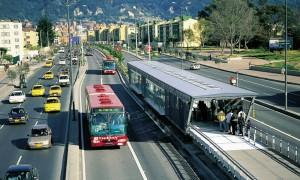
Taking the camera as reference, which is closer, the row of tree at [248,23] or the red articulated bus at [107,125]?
the red articulated bus at [107,125]

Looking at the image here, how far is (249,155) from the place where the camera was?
73.9ft

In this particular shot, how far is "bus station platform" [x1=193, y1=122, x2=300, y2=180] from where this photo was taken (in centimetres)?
1980

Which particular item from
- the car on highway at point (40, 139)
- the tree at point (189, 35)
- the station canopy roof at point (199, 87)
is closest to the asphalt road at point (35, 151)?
the car on highway at point (40, 139)

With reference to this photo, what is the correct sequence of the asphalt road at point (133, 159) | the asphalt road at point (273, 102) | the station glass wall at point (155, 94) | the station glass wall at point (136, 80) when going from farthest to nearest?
1. the station glass wall at point (136, 80)
2. the station glass wall at point (155, 94)
3. the asphalt road at point (273, 102)
4. the asphalt road at point (133, 159)

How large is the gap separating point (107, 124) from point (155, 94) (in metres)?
11.5

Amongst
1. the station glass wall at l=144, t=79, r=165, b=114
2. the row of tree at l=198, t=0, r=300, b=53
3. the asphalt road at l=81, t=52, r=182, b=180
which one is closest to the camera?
the asphalt road at l=81, t=52, r=182, b=180

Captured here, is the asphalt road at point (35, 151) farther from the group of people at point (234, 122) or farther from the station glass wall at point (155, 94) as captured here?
the group of people at point (234, 122)

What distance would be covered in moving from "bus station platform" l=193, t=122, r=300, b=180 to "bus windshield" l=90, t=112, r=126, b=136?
13.5 ft

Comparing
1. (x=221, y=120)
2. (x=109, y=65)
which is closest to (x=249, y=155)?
(x=221, y=120)

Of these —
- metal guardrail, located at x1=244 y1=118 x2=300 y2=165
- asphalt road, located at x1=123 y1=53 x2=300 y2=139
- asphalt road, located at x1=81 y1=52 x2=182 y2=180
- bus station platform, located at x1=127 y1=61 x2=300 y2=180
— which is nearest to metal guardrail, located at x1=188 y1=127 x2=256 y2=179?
bus station platform, located at x1=127 y1=61 x2=300 y2=180

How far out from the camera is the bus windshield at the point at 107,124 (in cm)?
2802

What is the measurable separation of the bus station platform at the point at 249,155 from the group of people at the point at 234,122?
337 millimetres

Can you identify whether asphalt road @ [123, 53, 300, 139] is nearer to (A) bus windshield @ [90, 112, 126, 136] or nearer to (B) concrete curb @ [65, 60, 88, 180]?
(A) bus windshield @ [90, 112, 126, 136]

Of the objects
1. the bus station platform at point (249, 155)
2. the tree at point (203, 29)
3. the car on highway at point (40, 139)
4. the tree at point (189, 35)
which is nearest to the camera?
the bus station platform at point (249, 155)
